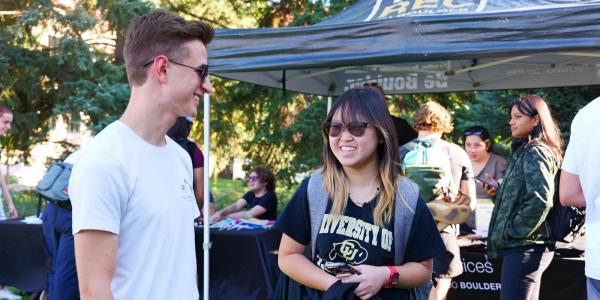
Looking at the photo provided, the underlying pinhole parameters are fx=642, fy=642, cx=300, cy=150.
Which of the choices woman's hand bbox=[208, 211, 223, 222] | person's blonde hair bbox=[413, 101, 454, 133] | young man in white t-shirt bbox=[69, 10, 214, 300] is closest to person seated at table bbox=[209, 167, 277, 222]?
woman's hand bbox=[208, 211, 223, 222]

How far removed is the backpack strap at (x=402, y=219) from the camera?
7.73 ft

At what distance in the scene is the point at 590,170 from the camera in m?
2.82

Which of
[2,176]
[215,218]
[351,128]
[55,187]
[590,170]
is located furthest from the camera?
[2,176]

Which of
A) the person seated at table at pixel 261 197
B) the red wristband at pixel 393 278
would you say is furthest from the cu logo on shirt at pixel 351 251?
the person seated at table at pixel 261 197

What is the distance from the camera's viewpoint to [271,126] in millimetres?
11984

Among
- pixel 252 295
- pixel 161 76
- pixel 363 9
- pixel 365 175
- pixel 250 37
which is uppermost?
pixel 363 9

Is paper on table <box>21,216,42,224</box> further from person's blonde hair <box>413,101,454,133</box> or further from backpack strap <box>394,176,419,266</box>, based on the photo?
backpack strap <box>394,176,419,266</box>

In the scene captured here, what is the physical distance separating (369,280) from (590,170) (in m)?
1.23

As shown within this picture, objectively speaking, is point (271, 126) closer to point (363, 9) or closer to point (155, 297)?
point (363, 9)

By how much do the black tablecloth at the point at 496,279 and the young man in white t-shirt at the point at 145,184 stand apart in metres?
3.89

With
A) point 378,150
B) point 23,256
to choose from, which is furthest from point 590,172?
point 23,256

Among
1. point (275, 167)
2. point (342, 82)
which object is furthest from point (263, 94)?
point (342, 82)

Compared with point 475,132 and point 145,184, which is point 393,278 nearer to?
point 145,184

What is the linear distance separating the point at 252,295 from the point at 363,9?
9.15ft
